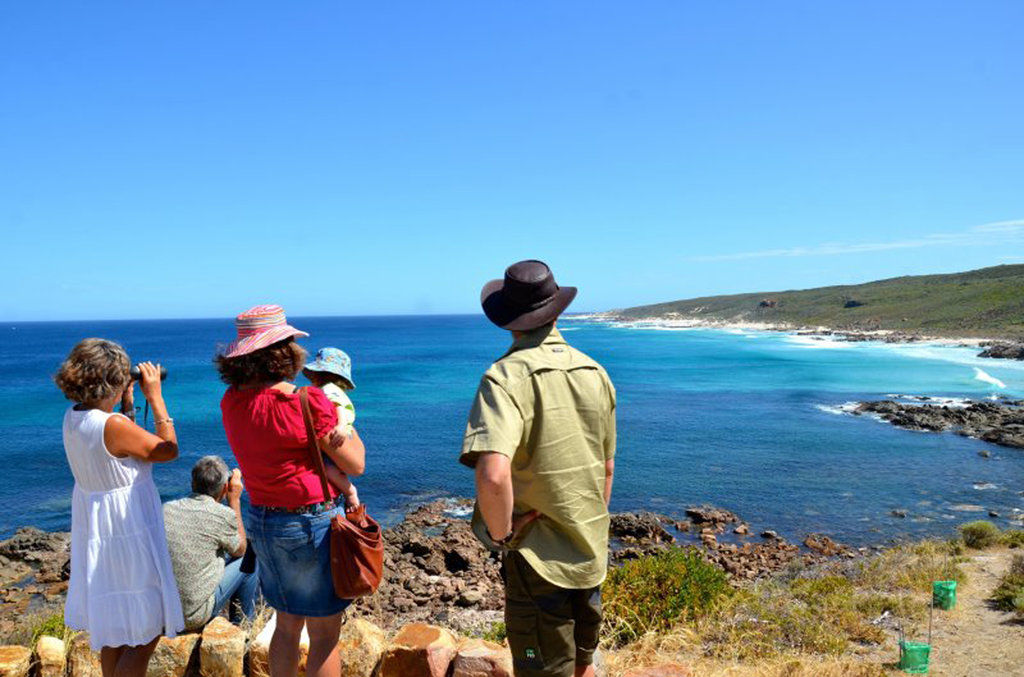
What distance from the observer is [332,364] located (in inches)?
147

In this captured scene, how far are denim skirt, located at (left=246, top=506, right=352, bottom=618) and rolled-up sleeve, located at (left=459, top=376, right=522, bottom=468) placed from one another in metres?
0.86

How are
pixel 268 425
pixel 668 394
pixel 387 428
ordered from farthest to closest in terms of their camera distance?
pixel 668 394
pixel 387 428
pixel 268 425

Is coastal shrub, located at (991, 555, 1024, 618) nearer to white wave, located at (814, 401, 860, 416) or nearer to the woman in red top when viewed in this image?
the woman in red top

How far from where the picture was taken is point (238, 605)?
16.1ft

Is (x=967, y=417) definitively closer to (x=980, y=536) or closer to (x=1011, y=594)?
(x=980, y=536)

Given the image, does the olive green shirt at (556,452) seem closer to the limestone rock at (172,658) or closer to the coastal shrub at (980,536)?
the limestone rock at (172,658)

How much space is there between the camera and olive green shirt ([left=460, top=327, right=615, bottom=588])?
2598 millimetres

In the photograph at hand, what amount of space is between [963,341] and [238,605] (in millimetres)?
77597

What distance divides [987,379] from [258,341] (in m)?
49.4

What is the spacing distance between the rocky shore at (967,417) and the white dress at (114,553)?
29.6 m

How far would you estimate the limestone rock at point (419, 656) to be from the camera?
12.3 ft

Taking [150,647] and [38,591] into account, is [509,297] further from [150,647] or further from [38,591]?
[38,591]

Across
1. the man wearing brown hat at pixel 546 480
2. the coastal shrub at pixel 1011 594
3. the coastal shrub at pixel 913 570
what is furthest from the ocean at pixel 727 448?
the man wearing brown hat at pixel 546 480

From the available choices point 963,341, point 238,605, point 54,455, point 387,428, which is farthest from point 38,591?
point 963,341
